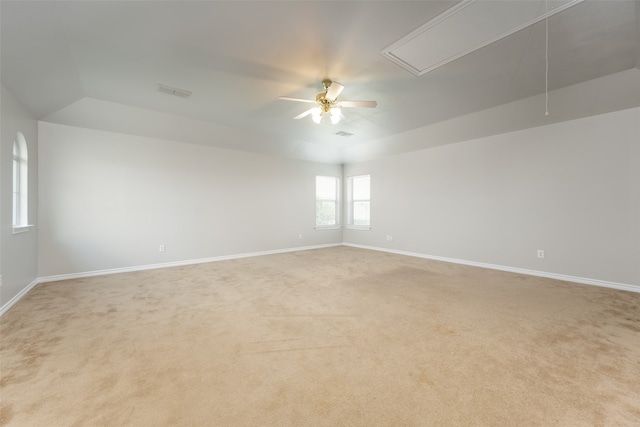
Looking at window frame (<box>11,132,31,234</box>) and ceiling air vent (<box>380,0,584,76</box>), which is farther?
window frame (<box>11,132,31,234</box>)

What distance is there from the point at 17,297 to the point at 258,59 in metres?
3.98

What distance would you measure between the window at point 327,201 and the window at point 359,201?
1.41ft

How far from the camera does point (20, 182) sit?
3.28m

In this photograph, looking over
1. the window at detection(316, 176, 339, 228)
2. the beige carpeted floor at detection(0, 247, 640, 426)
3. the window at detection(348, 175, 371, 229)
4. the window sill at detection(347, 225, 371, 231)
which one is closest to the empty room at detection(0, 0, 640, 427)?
the beige carpeted floor at detection(0, 247, 640, 426)

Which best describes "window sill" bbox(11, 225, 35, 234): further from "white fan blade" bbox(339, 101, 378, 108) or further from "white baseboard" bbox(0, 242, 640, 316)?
"white fan blade" bbox(339, 101, 378, 108)

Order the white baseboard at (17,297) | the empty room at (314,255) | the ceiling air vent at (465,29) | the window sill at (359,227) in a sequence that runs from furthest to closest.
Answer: the window sill at (359,227), the white baseboard at (17,297), the ceiling air vent at (465,29), the empty room at (314,255)

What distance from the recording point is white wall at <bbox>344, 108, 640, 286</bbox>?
335 cm

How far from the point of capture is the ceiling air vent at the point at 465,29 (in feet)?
6.38

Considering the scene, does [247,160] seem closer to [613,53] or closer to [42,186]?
[42,186]

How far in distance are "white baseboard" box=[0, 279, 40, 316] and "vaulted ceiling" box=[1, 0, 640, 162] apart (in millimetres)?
2369

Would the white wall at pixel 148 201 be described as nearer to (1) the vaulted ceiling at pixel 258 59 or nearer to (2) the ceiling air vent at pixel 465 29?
(1) the vaulted ceiling at pixel 258 59

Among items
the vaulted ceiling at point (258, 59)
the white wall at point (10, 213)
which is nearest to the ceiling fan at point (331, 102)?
the vaulted ceiling at point (258, 59)

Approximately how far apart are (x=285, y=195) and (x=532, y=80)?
495 centimetres

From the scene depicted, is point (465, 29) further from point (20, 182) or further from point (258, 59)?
point (20, 182)
